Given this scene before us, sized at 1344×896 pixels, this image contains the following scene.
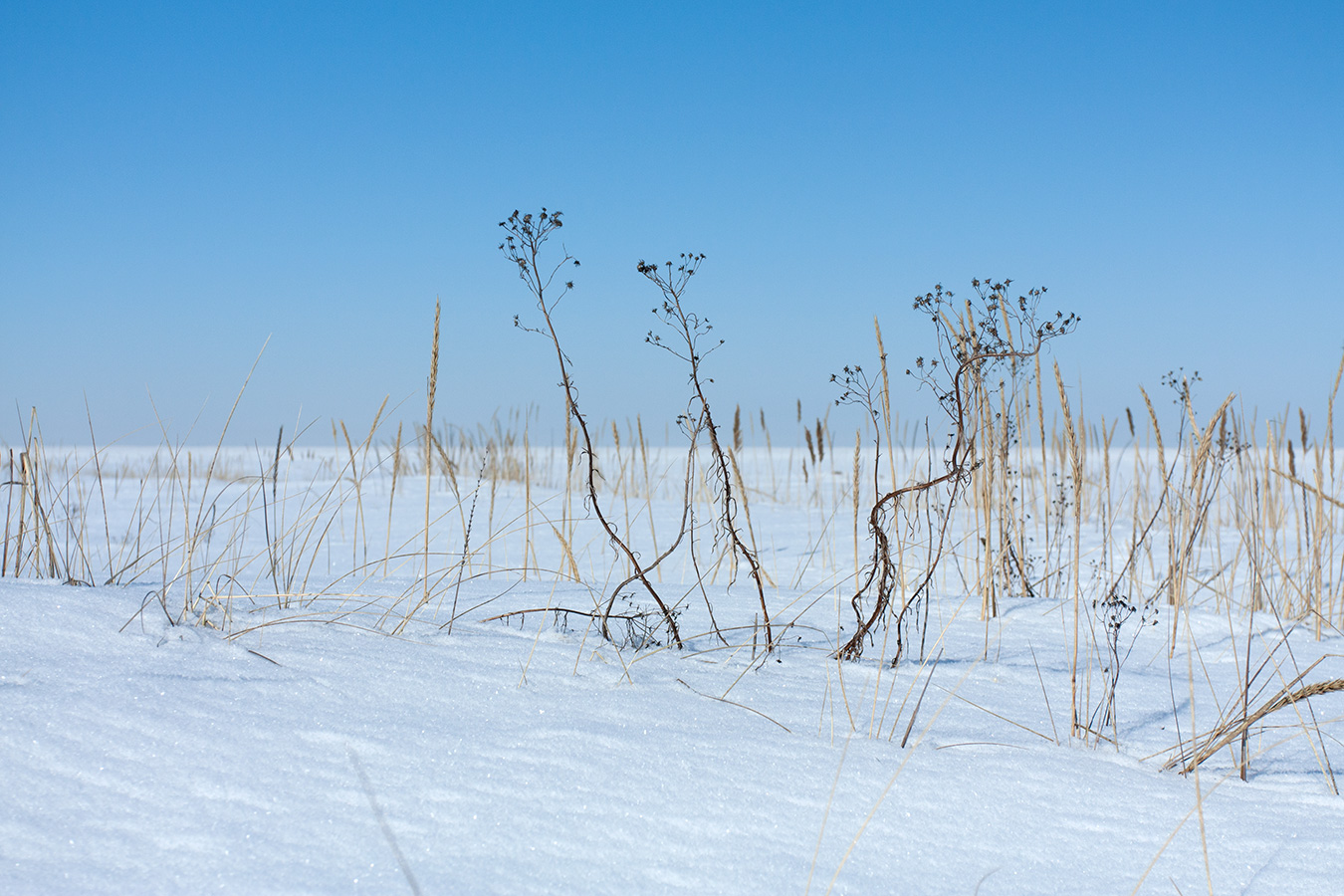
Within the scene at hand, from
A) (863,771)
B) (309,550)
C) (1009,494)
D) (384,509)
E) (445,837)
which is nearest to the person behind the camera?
(445,837)

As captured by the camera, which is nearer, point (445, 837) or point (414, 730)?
point (445, 837)

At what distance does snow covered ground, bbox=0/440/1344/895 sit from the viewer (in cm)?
76

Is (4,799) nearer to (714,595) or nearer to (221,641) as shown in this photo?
(221,641)

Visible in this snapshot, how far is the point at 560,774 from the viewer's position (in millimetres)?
925

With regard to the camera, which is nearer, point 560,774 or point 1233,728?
point 560,774

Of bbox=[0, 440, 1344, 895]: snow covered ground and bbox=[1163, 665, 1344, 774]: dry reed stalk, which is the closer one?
bbox=[0, 440, 1344, 895]: snow covered ground

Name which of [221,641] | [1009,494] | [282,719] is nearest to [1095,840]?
[282,719]

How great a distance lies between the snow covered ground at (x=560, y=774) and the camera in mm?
755

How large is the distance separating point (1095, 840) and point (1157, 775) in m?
0.30

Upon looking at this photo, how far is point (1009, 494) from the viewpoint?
2537mm

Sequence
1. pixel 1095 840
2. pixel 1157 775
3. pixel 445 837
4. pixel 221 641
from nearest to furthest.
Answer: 1. pixel 445 837
2. pixel 1095 840
3. pixel 1157 775
4. pixel 221 641

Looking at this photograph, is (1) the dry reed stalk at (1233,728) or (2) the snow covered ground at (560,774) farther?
(1) the dry reed stalk at (1233,728)

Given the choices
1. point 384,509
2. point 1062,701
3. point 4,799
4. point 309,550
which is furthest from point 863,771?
point 384,509

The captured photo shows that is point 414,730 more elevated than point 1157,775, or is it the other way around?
point 414,730
